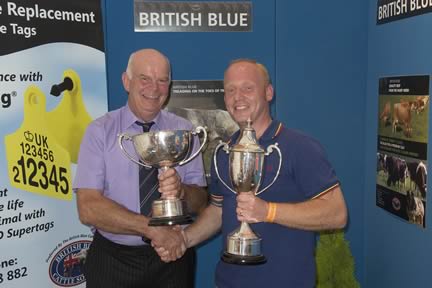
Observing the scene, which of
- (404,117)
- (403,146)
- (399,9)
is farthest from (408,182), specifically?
(399,9)

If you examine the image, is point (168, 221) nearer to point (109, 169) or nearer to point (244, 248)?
point (244, 248)

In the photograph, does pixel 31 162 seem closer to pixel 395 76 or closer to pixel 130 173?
pixel 130 173

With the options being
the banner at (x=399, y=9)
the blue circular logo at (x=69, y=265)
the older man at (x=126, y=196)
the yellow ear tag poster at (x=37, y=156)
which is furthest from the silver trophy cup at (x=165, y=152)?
the banner at (x=399, y=9)

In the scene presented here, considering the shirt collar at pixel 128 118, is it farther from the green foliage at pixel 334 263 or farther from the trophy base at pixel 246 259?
the green foliage at pixel 334 263

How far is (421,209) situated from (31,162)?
6.70ft

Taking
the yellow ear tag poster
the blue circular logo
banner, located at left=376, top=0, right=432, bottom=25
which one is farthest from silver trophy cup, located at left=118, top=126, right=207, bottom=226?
banner, located at left=376, top=0, right=432, bottom=25

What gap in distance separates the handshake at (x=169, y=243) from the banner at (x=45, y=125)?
78cm

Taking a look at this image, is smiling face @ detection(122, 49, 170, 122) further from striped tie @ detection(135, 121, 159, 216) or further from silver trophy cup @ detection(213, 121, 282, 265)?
silver trophy cup @ detection(213, 121, 282, 265)

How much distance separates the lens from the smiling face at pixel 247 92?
6.67ft

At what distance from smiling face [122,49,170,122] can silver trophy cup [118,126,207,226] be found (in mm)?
287

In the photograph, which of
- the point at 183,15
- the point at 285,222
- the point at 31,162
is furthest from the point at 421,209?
the point at 31,162

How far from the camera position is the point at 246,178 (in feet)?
6.14

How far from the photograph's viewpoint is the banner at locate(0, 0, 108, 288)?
2543mm

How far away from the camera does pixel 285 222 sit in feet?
5.96
